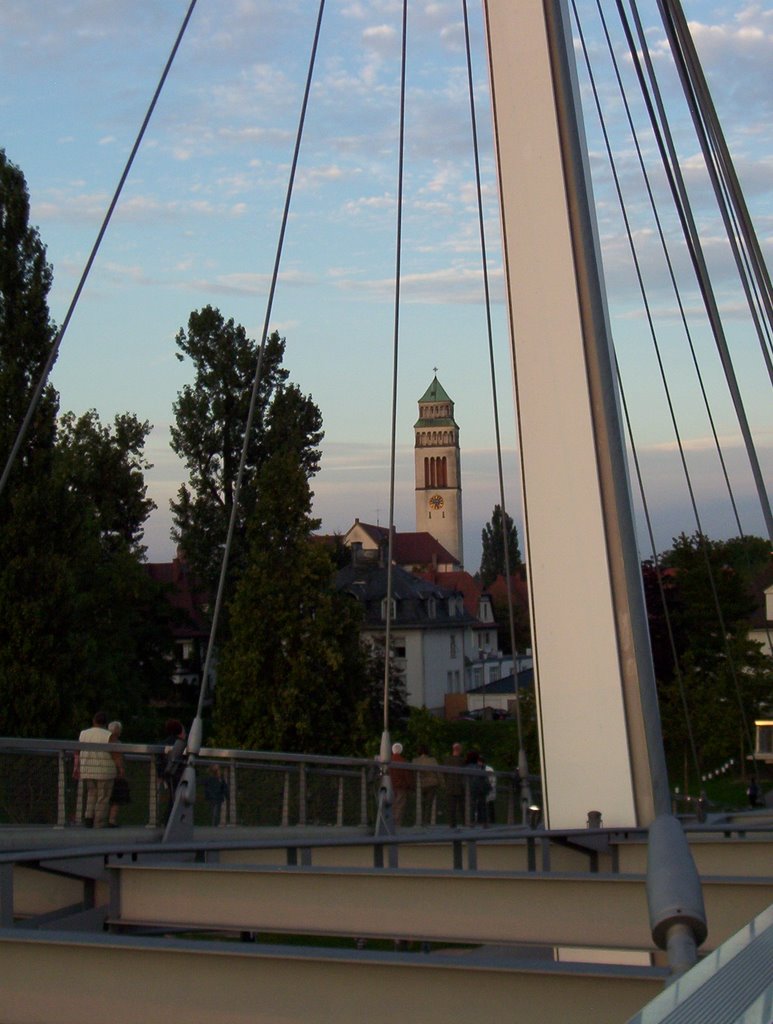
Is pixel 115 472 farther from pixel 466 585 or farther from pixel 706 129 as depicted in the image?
pixel 466 585

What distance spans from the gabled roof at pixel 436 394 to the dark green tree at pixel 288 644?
140 meters

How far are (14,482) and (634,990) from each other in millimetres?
32123

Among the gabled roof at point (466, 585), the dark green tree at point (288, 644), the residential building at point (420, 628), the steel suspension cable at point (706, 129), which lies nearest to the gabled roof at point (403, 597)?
the residential building at point (420, 628)

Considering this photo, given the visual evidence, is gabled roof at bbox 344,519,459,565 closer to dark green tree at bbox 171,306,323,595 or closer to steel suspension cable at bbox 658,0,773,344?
dark green tree at bbox 171,306,323,595

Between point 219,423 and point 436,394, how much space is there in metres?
135

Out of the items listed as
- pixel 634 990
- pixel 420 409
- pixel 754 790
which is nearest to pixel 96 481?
pixel 754 790

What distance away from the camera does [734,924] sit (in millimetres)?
4781

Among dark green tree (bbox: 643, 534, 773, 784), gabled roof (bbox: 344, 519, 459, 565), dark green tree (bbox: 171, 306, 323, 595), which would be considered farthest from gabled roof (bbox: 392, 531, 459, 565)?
dark green tree (bbox: 171, 306, 323, 595)

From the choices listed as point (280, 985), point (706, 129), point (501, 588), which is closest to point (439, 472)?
point (501, 588)

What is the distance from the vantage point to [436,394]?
18688cm

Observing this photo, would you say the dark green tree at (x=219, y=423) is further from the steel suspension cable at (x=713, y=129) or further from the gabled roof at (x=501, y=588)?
the gabled roof at (x=501, y=588)

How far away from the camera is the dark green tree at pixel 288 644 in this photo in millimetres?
44812

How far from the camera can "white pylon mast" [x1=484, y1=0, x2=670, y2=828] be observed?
7.59m

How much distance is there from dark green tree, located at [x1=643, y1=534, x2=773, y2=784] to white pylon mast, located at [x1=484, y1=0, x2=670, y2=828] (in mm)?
33227
